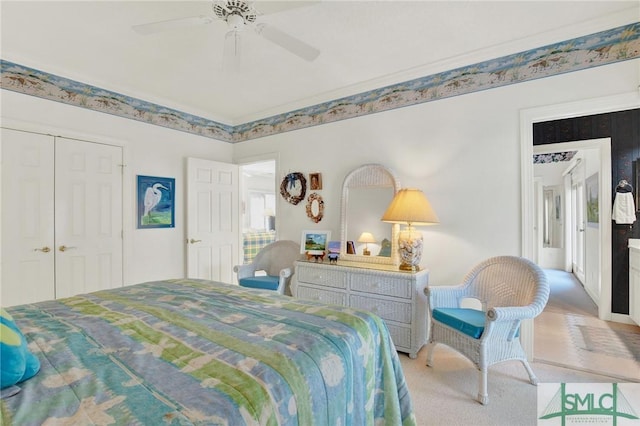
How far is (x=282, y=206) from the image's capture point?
4129 mm

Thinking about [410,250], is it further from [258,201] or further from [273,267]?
[258,201]

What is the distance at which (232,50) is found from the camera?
2172 millimetres

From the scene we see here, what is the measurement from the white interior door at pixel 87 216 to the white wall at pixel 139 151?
11 centimetres

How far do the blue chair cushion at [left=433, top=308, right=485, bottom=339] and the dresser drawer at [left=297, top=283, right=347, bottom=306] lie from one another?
92 centimetres

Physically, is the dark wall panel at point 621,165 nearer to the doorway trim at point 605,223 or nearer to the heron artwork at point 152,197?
the doorway trim at point 605,223

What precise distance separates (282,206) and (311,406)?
3232 millimetres

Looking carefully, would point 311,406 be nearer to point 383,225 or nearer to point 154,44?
point 383,225

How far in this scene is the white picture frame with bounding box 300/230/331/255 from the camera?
358 cm

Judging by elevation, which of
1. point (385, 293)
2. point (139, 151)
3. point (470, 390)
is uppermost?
point (139, 151)

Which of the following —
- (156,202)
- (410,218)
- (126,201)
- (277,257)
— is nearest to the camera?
(410,218)

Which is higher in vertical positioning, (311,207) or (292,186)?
(292,186)

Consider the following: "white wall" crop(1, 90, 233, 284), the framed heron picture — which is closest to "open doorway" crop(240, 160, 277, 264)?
"white wall" crop(1, 90, 233, 284)

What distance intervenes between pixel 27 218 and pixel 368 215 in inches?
128

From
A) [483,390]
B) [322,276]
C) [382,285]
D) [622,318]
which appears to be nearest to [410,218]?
[382,285]
